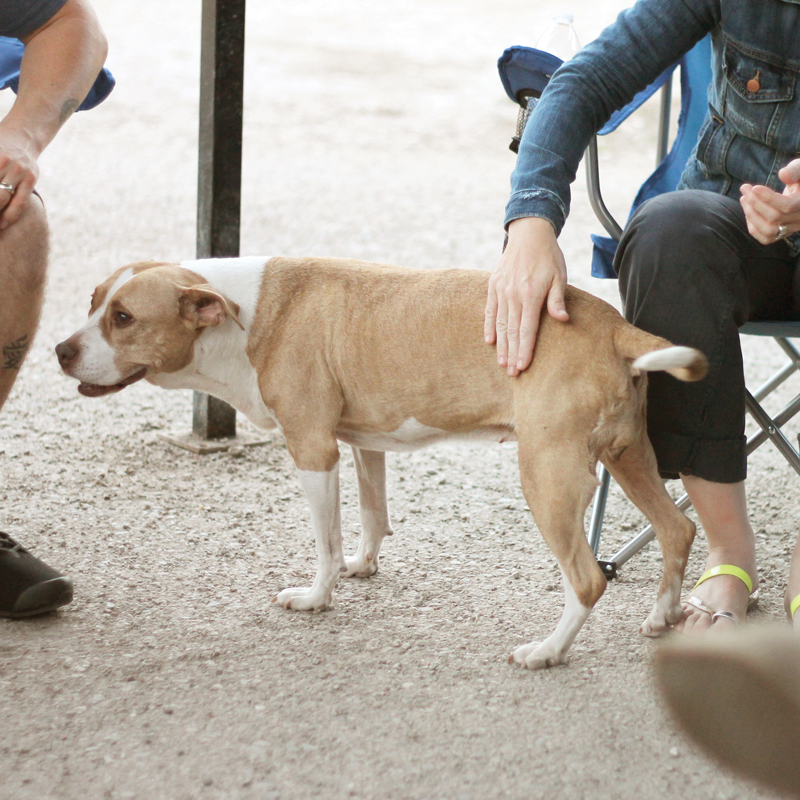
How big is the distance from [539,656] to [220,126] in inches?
71.0

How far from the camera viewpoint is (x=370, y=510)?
6.87 ft

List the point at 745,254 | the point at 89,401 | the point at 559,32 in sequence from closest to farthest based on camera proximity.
Result: the point at 745,254
the point at 559,32
the point at 89,401

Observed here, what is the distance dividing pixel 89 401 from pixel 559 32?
2057 millimetres

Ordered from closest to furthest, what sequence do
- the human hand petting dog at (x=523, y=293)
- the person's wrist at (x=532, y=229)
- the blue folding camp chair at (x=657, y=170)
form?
the human hand petting dog at (x=523, y=293) → the person's wrist at (x=532, y=229) → the blue folding camp chair at (x=657, y=170)

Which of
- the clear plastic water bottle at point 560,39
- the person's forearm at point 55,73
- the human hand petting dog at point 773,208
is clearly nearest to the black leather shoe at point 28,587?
the person's forearm at point 55,73

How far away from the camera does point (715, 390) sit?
5.86 feet

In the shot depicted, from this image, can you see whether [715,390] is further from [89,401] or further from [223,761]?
[89,401]

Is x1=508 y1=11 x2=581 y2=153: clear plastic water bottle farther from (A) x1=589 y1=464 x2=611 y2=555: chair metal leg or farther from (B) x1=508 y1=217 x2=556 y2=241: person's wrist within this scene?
(A) x1=589 y1=464 x2=611 y2=555: chair metal leg

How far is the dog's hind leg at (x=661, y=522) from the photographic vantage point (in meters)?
1.80

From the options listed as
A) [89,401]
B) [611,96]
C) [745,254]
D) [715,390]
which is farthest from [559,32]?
[89,401]

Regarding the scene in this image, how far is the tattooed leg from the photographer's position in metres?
1.93

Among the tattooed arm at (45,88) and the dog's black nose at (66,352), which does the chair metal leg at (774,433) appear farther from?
the tattooed arm at (45,88)

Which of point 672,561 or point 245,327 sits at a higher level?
point 245,327

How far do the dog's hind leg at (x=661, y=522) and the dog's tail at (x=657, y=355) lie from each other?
0.21m
